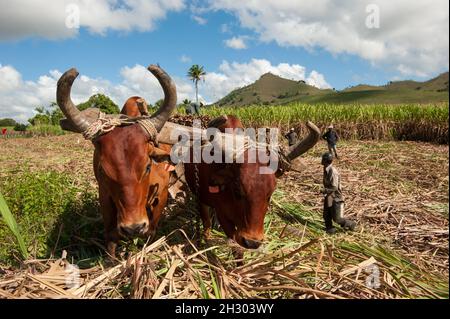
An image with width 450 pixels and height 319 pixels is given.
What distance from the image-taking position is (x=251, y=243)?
3088 mm

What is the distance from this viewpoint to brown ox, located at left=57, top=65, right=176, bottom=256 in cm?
298

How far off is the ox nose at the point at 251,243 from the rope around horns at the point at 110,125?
1332mm

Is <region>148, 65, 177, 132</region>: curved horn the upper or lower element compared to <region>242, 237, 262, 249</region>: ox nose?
upper

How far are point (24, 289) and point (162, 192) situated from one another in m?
1.50

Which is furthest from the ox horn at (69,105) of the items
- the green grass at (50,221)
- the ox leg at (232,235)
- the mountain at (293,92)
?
the mountain at (293,92)

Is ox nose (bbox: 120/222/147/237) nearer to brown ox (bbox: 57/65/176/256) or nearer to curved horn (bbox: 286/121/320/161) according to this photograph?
brown ox (bbox: 57/65/176/256)

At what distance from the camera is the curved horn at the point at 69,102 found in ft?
9.73

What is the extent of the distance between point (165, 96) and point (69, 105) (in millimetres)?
890

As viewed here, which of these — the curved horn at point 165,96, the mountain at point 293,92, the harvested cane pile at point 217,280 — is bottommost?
the harvested cane pile at point 217,280

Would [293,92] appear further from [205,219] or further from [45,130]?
[205,219]

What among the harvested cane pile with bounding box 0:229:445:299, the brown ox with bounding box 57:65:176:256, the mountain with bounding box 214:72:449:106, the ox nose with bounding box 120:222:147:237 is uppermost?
the mountain with bounding box 214:72:449:106

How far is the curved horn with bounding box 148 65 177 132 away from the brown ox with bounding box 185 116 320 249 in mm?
586

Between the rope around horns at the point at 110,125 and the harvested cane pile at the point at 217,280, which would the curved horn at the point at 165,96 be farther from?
the harvested cane pile at the point at 217,280

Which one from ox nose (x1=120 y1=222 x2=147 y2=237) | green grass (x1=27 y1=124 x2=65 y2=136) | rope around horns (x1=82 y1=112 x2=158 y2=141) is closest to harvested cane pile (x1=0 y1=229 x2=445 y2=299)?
ox nose (x1=120 y1=222 x2=147 y2=237)
